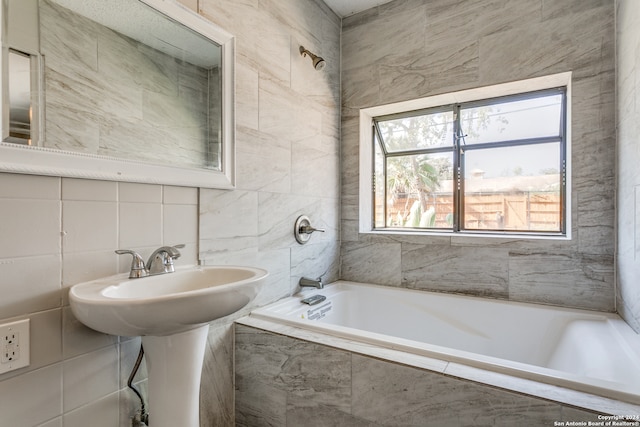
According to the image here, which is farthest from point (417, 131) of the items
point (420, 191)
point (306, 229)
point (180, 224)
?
point (180, 224)

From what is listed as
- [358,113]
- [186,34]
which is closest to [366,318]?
[358,113]

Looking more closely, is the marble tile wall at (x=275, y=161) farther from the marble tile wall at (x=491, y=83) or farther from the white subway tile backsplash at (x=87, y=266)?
the white subway tile backsplash at (x=87, y=266)

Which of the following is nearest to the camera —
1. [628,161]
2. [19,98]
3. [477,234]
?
[19,98]

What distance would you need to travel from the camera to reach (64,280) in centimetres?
105

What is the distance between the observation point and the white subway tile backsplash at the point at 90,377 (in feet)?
3.46

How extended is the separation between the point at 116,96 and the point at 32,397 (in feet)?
3.46

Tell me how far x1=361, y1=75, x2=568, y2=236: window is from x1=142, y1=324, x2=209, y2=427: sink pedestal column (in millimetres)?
1738

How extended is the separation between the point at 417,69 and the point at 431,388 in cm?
209

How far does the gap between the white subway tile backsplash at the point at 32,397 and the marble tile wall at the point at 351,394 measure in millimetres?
738

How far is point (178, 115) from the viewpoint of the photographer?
1.44 m

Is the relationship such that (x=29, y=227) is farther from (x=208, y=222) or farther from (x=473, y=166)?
(x=473, y=166)

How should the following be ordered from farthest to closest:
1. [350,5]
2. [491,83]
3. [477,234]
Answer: [350,5] → [477,234] → [491,83]

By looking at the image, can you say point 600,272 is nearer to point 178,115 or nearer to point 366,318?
point 366,318

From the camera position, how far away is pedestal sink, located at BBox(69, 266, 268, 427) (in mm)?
872
